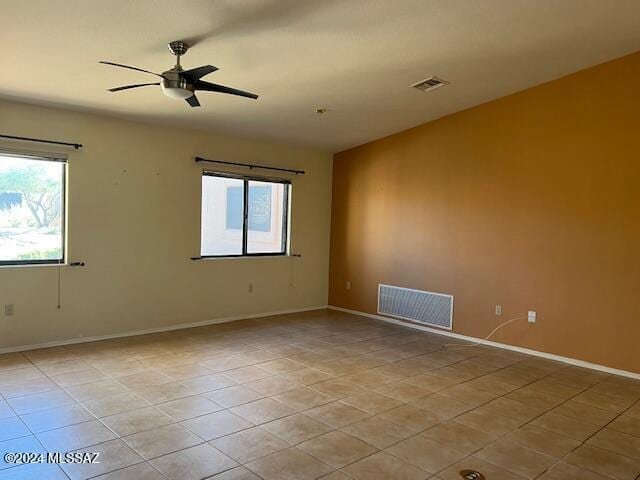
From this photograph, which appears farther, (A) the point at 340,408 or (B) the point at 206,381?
(B) the point at 206,381

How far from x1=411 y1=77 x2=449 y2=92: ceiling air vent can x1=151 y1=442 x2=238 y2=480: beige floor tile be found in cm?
363

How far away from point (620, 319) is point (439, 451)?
2636 mm

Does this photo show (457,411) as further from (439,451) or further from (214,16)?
(214,16)

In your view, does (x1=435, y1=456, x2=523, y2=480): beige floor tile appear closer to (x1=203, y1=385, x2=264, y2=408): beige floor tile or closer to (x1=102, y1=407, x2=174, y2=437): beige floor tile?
(x1=203, y1=385, x2=264, y2=408): beige floor tile

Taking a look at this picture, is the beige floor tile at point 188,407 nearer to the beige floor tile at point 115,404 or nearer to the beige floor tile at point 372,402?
the beige floor tile at point 115,404

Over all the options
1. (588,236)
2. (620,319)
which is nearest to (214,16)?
(588,236)

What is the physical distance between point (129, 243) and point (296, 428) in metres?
3.12

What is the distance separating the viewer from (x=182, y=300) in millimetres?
5676

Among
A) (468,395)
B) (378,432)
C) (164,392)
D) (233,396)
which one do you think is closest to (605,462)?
(468,395)

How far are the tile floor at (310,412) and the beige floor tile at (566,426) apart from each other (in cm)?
1

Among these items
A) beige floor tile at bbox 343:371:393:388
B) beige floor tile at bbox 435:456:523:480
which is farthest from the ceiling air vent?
beige floor tile at bbox 435:456:523:480

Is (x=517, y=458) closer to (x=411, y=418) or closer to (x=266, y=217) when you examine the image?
(x=411, y=418)

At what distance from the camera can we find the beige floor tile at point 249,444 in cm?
266

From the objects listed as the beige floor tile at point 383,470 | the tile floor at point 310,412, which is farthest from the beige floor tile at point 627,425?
the beige floor tile at point 383,470
